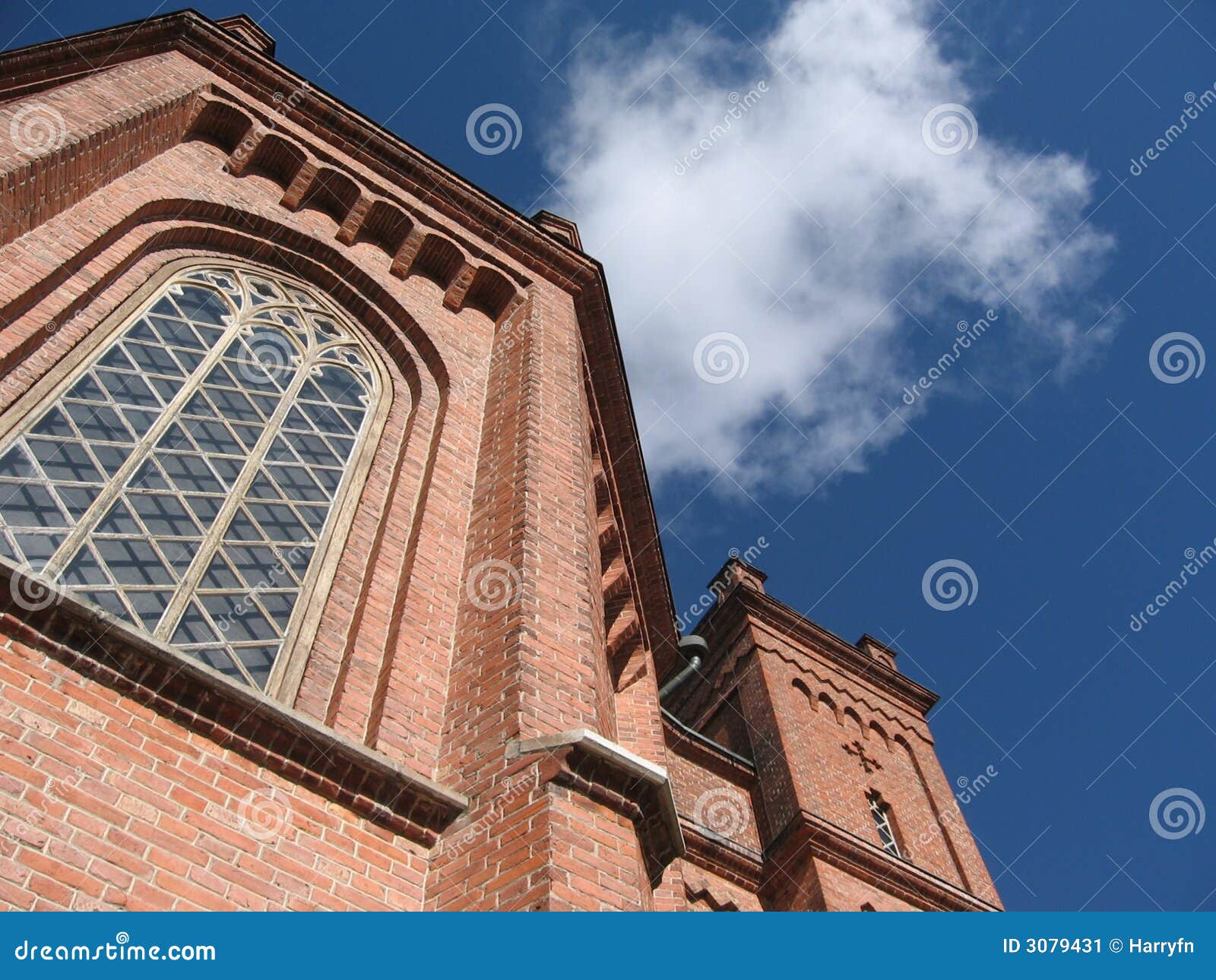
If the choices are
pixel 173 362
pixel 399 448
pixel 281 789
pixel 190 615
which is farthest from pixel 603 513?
pixel 281 789

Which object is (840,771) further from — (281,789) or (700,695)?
(281,789)

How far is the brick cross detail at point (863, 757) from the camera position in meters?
17.4

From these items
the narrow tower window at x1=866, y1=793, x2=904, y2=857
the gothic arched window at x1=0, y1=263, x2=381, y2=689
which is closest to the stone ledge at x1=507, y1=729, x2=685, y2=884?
the gothic arched window at x1=0, y1=263, x2=381, y2=689

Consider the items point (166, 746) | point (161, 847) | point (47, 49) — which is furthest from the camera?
point (47, 49)

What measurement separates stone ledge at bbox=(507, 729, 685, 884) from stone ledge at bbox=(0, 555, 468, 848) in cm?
43

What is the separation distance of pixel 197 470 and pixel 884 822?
1318 cm

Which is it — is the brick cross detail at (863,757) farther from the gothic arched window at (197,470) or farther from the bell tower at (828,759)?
the gothic arched window at (197,470)

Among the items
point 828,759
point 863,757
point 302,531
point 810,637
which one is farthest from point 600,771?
point 810,637

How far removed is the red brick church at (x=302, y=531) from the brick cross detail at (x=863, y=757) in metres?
3.74

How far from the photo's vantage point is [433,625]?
6074mm

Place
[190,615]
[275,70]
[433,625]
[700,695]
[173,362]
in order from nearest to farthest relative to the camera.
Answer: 1. [190,615]
2. [433,625]
3. [173,362]
4. [275,70]
5. [700,695]

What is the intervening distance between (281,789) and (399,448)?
12.4 ft

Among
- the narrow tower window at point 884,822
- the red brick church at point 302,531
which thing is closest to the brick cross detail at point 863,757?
the narrow tower window at point 884,822

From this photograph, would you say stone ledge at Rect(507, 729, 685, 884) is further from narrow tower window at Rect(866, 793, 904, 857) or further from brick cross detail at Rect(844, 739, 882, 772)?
brick cross detail at Rect(844, 739, 882, 772)
